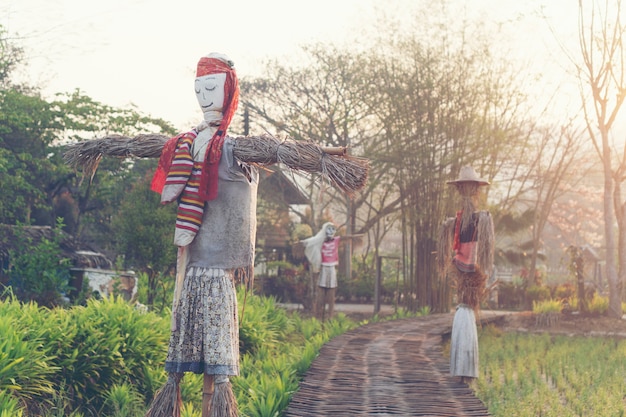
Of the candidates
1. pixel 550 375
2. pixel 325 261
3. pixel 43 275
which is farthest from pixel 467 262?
pixel 43 275

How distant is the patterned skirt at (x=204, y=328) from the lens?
4.26 metres

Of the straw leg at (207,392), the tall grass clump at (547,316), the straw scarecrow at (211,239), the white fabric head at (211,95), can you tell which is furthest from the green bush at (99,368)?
the tall grass clump at (547,316)

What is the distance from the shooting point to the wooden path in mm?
5246

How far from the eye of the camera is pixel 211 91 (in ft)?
14.6

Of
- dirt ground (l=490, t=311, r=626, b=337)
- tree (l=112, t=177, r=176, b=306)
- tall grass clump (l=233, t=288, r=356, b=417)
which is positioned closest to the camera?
tall grass clump (l=233, t=288, r=356, b=417)

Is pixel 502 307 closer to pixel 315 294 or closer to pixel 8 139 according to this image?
pixel 315 294

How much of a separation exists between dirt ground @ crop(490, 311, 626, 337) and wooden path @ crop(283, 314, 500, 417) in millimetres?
3674

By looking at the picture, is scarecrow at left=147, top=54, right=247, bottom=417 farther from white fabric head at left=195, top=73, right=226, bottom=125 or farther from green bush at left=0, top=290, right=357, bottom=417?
green bush at left=0, top=290, right=357, bottom=417

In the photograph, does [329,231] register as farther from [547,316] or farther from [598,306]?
[598,306]

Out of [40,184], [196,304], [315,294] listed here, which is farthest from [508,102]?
[196,304]

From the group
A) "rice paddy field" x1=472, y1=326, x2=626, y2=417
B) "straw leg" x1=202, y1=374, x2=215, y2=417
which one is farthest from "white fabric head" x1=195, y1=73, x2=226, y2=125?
"rice paddy field" x1=472, y1=326, x2=626, y2=417

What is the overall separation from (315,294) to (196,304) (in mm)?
8799

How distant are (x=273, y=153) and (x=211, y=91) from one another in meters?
0.60

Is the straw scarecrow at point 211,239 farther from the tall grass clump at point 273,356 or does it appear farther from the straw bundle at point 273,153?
the tall grass clump at point 273,356
